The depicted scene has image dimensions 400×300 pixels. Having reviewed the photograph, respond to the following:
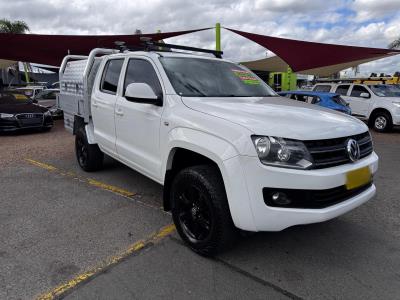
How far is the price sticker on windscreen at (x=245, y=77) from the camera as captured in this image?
14.0ft

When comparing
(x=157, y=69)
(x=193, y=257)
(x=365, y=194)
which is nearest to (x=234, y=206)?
(x=193, y=257)

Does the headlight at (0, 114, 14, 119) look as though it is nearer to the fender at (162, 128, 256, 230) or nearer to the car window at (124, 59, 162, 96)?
the car window at (124, 59, 162, 96)

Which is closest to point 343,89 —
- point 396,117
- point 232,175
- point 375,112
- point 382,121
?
point 375,112

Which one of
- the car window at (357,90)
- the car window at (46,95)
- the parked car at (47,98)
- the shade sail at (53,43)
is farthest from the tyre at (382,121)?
the car window at (46,95)

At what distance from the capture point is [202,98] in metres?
3.43

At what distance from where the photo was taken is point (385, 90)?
1288 centimetres

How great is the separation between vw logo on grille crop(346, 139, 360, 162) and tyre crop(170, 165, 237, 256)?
108 cm

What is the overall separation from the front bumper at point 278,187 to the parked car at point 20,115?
10.0 m

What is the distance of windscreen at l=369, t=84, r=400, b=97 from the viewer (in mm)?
12578

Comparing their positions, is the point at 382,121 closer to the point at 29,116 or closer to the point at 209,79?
the point at 209,79

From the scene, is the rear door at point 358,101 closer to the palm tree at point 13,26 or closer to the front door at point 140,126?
the front door at point 140,126

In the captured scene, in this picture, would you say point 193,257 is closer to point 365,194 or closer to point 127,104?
point 365,194

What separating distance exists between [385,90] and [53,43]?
12186 mm

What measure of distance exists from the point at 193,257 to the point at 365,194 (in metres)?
1.62
